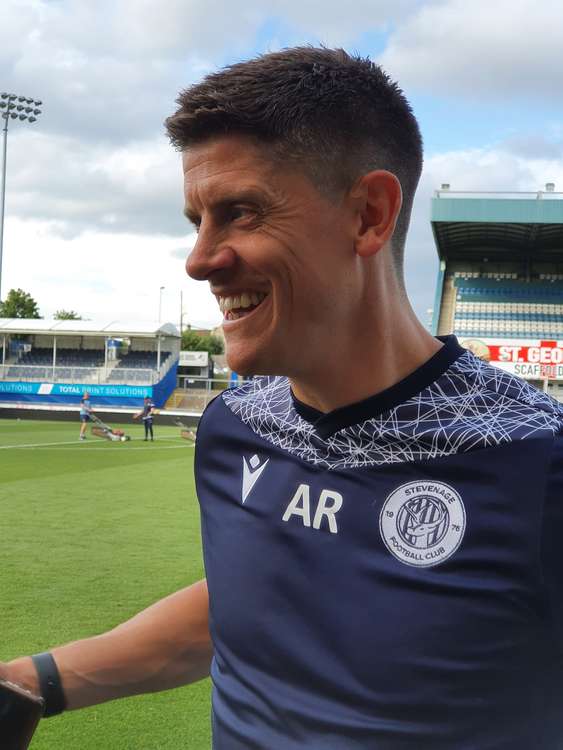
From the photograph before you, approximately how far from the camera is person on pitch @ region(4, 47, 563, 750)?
4.28 feet

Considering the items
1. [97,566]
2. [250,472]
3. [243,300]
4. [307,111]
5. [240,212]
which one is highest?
[307,111]

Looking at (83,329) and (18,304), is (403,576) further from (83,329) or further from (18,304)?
(18,304)

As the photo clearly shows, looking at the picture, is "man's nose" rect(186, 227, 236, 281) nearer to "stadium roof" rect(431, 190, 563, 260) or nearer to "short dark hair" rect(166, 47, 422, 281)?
"short dark hair" rect(166, 47, 422, 281)

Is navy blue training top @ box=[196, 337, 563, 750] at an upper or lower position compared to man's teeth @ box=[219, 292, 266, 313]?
lower

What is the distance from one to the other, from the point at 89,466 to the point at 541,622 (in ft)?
53.5

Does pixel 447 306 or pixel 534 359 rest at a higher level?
pixel 447 306

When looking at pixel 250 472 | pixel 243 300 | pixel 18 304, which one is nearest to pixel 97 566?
pixel 250 472

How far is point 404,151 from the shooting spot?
4.79 feet

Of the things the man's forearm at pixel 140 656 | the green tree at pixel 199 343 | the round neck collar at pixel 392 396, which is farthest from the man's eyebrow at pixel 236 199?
the green tree at pixel 199 343

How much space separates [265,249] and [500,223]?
150 ft

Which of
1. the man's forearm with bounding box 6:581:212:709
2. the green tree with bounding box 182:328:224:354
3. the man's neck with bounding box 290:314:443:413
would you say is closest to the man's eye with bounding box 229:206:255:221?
the man's neck with bounding box 290:314:443:413

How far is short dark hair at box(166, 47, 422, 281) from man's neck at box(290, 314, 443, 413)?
28 centimetres

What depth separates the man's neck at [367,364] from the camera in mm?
1465

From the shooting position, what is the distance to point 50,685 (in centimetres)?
160
